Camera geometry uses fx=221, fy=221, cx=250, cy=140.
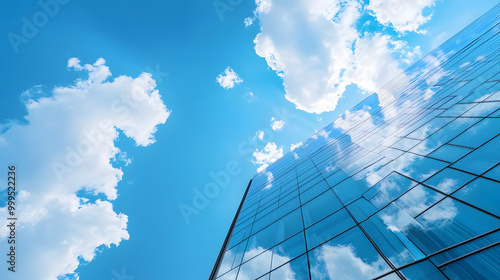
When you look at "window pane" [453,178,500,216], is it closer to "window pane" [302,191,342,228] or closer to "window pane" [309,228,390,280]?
"window pane" [309,228,390,280]

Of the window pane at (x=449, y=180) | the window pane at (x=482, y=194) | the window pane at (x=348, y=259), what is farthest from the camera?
the window pane at (x=449, y=180)

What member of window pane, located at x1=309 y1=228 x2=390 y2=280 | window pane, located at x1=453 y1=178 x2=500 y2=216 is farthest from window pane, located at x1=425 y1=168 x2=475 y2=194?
window pane, located at x1=309 y1=228 x2=390 y2=280

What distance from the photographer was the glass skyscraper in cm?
452

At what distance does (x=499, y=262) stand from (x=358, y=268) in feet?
8.89

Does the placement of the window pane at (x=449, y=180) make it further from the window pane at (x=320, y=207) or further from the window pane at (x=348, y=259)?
the window pane at (x=320, y=207)

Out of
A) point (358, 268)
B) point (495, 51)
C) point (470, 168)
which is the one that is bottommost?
point (358, 268)

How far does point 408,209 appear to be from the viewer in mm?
6172

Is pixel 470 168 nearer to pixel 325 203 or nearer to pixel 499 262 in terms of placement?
pixel 499 262

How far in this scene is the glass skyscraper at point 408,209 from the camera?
4523 mm

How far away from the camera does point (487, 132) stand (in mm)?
6488

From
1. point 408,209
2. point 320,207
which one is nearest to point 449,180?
point 408,209

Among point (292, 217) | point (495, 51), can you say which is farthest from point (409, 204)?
point (495, 51)

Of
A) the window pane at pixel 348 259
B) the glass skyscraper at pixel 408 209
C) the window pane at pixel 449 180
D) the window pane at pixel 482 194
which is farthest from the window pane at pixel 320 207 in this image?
the window pane at pixel 482 194

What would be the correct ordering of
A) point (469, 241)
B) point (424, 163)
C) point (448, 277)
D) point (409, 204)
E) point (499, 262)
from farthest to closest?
point (424, 163), point (409, 204), point (469, 241), point (448, 277), point (499, 262)
